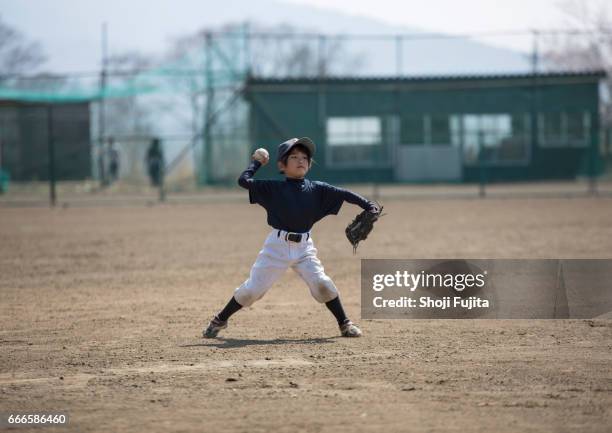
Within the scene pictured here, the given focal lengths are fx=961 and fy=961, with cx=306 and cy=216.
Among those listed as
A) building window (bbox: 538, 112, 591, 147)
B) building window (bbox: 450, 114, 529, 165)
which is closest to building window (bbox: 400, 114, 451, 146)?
building window (bbox: 450, 114, 529, 165)

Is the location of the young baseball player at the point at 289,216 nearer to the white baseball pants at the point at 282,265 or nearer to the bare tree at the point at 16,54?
the white baseball pants at the point at 282,265

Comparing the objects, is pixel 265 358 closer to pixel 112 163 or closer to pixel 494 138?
pixel 112 163

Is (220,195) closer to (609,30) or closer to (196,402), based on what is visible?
(609,30)

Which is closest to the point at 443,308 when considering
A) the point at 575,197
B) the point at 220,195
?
the point at 575,197

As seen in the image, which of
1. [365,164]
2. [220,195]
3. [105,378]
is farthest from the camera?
[365,164]

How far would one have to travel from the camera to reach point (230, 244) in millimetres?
15039

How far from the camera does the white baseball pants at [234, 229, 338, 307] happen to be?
714 centimetres

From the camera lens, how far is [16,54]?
140 feet

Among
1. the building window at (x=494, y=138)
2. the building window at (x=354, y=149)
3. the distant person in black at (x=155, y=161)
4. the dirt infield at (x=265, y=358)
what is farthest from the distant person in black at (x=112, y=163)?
the dirt infield at (x=265, y=358)

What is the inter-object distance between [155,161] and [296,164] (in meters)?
24.3

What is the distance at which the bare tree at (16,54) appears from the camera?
4172 centimetres

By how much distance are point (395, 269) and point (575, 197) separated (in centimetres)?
1844

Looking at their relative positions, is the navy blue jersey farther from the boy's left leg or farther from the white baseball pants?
the boy's left leg

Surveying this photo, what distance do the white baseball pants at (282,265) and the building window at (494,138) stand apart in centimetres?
2863
